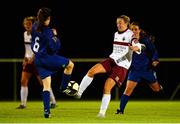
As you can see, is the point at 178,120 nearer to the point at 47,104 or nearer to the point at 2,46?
the point at 47,104

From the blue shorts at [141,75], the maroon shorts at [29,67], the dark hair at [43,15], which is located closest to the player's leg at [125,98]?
the blue shorts at [141,75]

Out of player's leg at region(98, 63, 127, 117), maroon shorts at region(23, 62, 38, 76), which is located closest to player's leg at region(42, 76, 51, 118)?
player's leg at region(98, 63, 127, 117)

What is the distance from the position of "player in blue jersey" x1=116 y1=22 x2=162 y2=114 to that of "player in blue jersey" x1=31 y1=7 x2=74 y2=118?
2.06m

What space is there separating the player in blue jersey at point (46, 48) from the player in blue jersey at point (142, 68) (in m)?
2.06

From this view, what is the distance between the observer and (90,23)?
96.4 ft

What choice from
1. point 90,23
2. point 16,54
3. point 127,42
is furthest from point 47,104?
point 90,23

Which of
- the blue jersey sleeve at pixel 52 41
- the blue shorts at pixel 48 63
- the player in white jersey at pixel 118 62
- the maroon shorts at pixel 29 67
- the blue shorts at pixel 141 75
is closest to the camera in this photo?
the blue jersey sleeve at pixel 52 41

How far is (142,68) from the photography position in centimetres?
1664

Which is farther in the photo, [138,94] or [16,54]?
[16,54]

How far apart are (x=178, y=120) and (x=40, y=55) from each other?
2927 millimetres

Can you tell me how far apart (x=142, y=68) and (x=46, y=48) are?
3036 millimetres

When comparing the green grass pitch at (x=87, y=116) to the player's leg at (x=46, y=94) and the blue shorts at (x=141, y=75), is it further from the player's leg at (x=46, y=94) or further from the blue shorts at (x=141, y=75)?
the blue shorts at (x=141, y=75)

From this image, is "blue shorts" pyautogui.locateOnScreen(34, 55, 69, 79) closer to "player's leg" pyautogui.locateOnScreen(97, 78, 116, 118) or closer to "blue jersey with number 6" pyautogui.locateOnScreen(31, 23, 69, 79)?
"blue jersey with number 6" pyautogui.locateOnScreen(31, 23, 69, 79)

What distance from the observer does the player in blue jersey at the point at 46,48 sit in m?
14.2
